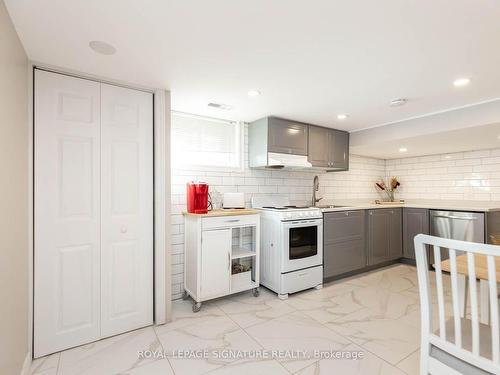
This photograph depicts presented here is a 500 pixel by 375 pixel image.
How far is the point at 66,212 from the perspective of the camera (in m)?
2.01

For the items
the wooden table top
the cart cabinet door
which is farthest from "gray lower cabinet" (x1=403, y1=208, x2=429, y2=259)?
the cart cabinet door

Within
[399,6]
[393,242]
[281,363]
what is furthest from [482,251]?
[393,242]

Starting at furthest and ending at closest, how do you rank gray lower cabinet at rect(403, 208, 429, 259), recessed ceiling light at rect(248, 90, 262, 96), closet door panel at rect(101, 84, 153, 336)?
gray lower cabinet at rect(403, 208, 429, 259)
recessed ceiling light at rect(248, 90, 262, 96)
closet door panel at rect(101, 84, 153, 336)

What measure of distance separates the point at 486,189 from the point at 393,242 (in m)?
1.50

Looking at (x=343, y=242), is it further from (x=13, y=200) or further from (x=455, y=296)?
(x=13, y=200)

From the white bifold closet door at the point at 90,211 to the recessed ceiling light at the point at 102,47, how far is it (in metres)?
0.46

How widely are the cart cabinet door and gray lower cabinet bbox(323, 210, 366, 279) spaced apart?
130 cm

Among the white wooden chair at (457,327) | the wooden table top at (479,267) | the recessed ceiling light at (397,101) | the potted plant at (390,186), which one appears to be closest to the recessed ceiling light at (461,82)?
the recessed ceiling light at (397,101)

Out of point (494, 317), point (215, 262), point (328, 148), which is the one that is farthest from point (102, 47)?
point (328, 148)

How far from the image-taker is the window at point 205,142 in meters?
3.05

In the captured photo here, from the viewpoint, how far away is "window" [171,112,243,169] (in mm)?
3055

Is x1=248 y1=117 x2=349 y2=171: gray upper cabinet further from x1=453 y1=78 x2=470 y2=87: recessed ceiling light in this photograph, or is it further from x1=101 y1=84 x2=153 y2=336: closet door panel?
x1=453 y1=78 x2=470 y2=87: recessed ceiling light

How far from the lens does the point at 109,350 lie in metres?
1.98

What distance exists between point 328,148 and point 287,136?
30.7 inches
